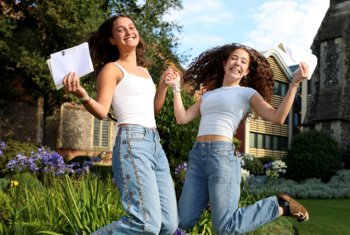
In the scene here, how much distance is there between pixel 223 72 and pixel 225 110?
747mm

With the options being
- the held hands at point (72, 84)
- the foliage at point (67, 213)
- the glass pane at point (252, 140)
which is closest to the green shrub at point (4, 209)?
the foliage at point (67, 213)

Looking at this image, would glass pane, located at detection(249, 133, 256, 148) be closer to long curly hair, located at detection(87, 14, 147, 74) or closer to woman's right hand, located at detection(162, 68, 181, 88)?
woman's right hand, located at detection(162, 68, 181, 88)

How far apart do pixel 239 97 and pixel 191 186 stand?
83cm

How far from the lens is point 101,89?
10.7ft

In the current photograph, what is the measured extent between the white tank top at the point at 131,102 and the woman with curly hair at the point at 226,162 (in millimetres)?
462

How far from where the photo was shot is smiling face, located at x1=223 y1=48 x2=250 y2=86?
4074 mm

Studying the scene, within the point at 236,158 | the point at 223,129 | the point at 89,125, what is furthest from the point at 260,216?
the point at 89,125

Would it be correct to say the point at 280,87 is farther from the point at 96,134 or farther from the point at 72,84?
the point at 72,84

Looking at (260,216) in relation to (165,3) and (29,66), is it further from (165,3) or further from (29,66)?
(165,3)

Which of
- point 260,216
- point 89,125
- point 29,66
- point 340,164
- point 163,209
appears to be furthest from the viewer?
point 89,125

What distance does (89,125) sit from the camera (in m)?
25.2

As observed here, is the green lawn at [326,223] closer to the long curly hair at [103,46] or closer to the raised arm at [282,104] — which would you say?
the raised arm at [282,104]

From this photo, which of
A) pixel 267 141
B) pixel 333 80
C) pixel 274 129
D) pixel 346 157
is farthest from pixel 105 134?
pixel 274 129

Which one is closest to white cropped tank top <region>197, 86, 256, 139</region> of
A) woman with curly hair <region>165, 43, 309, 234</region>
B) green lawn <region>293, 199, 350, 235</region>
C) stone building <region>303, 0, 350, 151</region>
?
woman with curly hair <region>165, 43, 309, 234</region>
